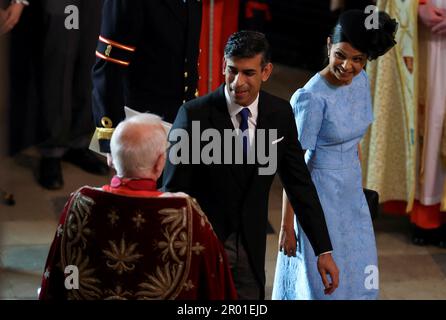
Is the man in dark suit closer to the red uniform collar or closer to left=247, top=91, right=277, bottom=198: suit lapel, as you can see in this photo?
left=247, top=91, right=277, bottom=198: suit lapel

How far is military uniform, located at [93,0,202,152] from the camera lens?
461 cm

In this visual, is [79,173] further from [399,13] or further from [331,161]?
[331,161]

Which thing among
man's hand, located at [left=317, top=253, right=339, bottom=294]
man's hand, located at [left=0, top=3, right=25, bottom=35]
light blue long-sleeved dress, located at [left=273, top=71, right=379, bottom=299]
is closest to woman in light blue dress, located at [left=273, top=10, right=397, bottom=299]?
light blue long-sleeved dress, located at [left=273, top=71, right=379, bottom=299]

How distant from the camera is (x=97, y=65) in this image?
15.5 feet

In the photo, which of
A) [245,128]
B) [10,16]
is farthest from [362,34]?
[10,16]

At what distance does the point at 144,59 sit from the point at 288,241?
1.01 m

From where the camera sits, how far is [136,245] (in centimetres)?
335

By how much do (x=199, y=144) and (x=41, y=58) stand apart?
302 cm

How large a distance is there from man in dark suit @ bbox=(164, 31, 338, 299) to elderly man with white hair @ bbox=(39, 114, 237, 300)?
40 centimetres

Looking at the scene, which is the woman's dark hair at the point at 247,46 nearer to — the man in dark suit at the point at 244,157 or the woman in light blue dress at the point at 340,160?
the man in dark suit at the point at 244,157

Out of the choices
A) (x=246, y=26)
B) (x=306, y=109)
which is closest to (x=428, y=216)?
(x=246, y=26)

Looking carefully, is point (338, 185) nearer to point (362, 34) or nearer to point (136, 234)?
point (362, 34)

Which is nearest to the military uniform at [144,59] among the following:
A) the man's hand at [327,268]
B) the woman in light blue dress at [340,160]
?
the woman in light blue dress at [340,160]

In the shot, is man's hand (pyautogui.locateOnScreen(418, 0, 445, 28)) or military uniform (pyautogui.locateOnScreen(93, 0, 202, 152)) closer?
military uniform (pyautogui.locateOnScreen(93, 0, 202, 152))
